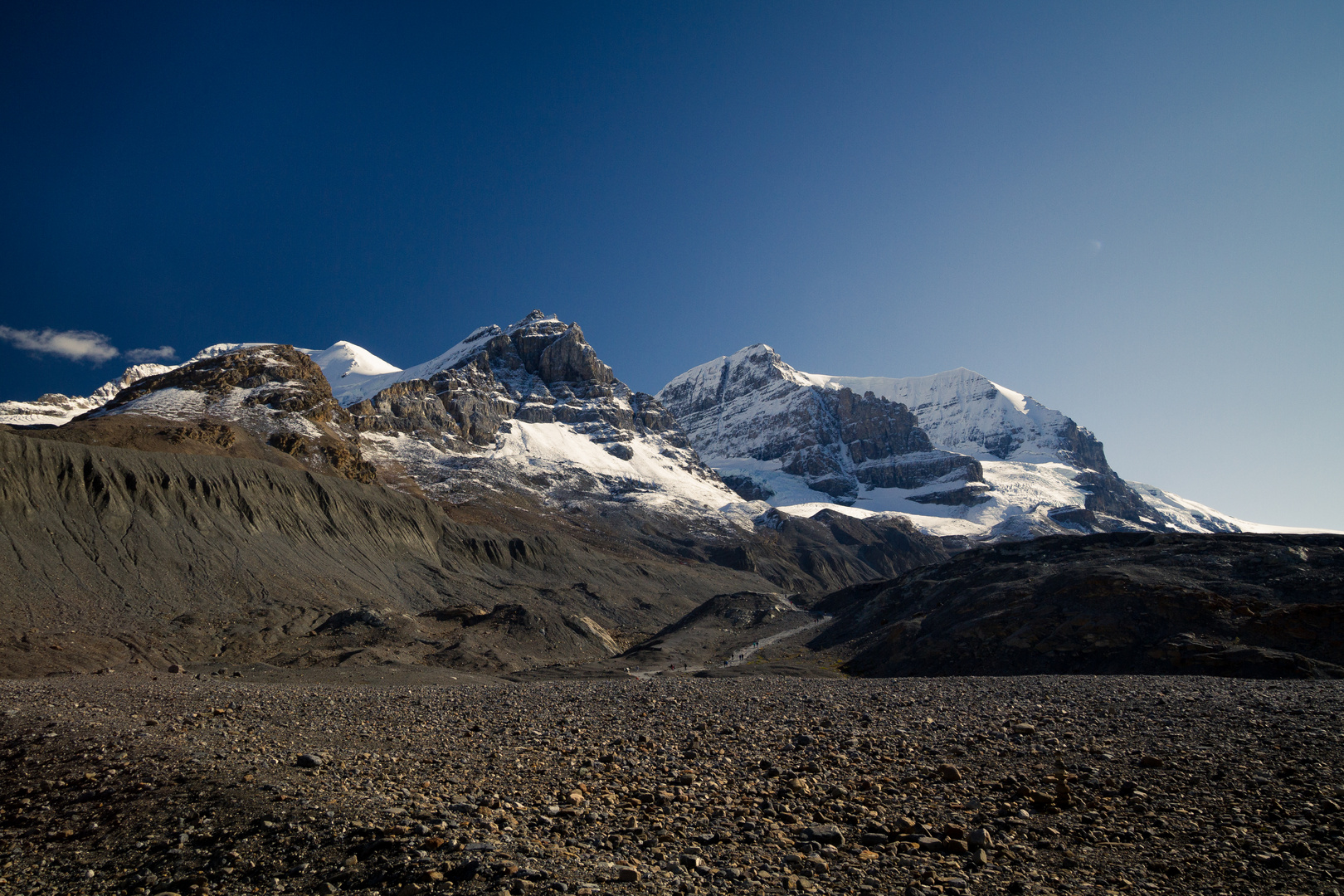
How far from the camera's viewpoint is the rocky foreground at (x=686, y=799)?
8797mm

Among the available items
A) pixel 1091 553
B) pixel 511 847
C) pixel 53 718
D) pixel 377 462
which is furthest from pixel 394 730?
pixel 377 462

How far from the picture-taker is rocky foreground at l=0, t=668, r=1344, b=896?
880 cm

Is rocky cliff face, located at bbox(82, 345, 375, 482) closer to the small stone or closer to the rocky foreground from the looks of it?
the rocky foreground

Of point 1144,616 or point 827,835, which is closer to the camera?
point 827,835

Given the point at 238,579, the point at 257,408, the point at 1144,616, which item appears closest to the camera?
the point at 1144,616

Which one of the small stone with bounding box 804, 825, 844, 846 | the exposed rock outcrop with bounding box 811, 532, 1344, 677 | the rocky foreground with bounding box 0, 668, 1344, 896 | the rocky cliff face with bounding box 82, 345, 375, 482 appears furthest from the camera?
the rocky cliff face with bounding box 82, 345, 375, 482

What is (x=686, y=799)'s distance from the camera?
12.0 metres

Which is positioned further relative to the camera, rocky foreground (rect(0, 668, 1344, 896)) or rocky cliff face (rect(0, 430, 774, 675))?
rocky cliff face (rect(0, 430, 774, 675))

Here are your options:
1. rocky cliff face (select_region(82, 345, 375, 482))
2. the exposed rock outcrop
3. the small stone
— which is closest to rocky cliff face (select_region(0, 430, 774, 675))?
rocky cliff face (select_region(82, 345, 375, 482))

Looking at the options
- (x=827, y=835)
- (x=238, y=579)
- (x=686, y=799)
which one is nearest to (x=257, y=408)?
(x=238, y=579)

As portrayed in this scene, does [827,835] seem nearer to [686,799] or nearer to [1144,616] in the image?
[686,799]

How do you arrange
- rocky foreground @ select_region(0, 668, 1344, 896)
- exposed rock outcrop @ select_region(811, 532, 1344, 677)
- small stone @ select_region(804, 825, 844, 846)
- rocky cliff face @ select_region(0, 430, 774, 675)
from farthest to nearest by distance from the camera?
rocky cliff face @ select_region(0, 430, 774, 675)
exposed rock outcrop @ select_region(811, 532, 1344, 677)
small stone @ select_region(804, 825, 844, 846)
rocky foreground @ select_region(0, 668, 1344, 896)

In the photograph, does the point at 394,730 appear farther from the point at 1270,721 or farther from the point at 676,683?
the point at 1270,721

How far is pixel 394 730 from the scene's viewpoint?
18.6 m
